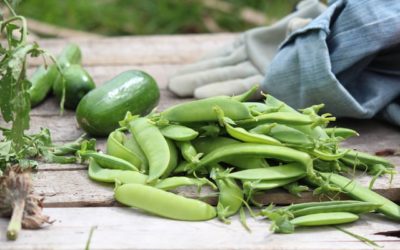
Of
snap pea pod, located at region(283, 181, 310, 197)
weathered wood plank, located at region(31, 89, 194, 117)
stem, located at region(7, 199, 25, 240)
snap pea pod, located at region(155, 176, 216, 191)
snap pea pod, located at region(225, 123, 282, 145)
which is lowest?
weathered wood plank, located at region(31, 89, 194, 117)

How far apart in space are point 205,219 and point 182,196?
3.7 inches

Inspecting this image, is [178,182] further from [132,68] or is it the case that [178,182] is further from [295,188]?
[132,68]

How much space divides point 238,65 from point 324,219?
1.23 meters

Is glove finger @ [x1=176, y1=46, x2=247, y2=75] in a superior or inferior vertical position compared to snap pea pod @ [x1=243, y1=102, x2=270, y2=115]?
inferior

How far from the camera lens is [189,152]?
78.1 inches

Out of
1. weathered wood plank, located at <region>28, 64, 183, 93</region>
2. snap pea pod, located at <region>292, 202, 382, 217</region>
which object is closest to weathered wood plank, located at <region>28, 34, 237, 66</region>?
weathered wood plank, located at <region>28, 64, 183, 93</region>

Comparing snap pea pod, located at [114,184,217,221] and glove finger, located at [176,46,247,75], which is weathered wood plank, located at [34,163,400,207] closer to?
snap pea pod, located at [114,184,217,221]

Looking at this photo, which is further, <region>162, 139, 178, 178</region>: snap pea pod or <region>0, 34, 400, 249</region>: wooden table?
<region>162, 139, 178, 178</region>: snap pea pod

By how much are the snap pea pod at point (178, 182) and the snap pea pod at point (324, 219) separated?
0.22 m

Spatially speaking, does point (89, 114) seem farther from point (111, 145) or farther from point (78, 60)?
point (78, 60)

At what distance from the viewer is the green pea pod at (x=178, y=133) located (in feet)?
6.54

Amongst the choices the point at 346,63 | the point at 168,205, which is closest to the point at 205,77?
the point at 346,63

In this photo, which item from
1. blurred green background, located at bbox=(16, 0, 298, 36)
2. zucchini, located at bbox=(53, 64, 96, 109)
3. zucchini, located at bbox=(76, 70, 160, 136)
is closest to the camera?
zucchini, located at bbox=(76, 70, 160, 136)

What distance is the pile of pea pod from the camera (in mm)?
1831
